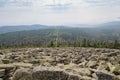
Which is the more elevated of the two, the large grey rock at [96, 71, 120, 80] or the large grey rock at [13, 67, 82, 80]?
the large grey rock at [13, 67, 82, 80]

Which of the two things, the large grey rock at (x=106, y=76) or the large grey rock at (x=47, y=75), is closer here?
the large grey rock at (x=47, y=75)

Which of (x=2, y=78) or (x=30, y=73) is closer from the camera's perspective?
(x=30, y=73)

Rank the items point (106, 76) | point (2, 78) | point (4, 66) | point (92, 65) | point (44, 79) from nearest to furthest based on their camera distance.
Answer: point (44, 79)
point (106, 76)
point (2, 78)
point (4, 66)
point (92, 65)

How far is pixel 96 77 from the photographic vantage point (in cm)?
1681

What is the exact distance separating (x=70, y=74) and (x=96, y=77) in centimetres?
246

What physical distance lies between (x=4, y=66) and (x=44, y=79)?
5.80 meters

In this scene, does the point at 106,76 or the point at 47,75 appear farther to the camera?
the point at 106,76

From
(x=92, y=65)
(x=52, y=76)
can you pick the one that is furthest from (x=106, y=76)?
(x=92, y=65)

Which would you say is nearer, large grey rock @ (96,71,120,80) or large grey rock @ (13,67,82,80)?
large grey rock @ (13,67,82,80)

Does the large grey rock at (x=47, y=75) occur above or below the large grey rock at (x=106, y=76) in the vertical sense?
above

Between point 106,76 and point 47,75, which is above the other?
point 47,75

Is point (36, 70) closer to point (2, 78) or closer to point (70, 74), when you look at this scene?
point (70, 74)

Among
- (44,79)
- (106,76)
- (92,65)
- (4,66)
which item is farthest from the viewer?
(92,65)

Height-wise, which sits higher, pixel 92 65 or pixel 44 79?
pixel 44 79
